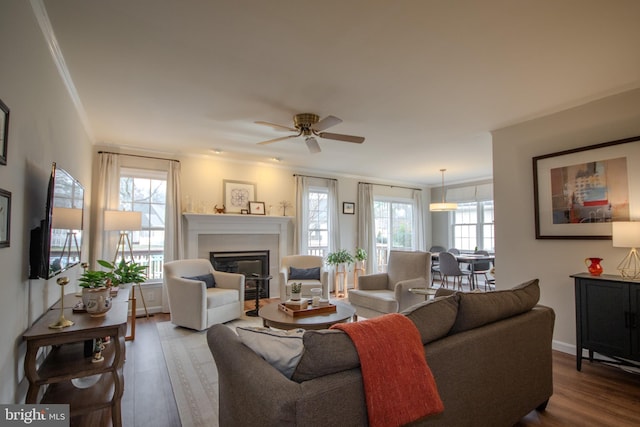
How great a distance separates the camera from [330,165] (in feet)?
20.2

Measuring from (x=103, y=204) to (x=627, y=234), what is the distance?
5.95 m

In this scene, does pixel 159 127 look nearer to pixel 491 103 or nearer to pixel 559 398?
pixel 491 103

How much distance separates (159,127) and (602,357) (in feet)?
17.8

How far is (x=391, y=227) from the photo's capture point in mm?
7832

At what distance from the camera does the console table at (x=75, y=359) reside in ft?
5.87

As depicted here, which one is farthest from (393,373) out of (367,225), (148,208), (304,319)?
(367,225)

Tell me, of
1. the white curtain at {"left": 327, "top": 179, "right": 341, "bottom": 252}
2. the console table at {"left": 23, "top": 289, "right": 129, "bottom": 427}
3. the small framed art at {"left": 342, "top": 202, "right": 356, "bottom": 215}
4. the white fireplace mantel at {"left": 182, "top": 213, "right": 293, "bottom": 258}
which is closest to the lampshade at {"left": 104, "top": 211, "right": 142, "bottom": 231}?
the white fireplace mantel at {"left": 182, "top": 213, "right": 293, "bottom": 258}

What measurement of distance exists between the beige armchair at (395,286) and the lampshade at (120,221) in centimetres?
305

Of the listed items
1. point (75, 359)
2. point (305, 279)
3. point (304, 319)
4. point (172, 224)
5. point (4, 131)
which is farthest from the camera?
point (305, 279)

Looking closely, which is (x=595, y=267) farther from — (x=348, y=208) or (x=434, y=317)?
(x=348, y=208)

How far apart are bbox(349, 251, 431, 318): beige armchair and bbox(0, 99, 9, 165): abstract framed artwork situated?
140 inches

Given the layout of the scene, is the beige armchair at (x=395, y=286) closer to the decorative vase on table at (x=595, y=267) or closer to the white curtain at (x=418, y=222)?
the decorative vase on table at (x=595, y=267)

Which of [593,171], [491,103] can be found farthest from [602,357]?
[491,103]

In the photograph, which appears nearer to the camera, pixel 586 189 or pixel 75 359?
pixel 75 359
